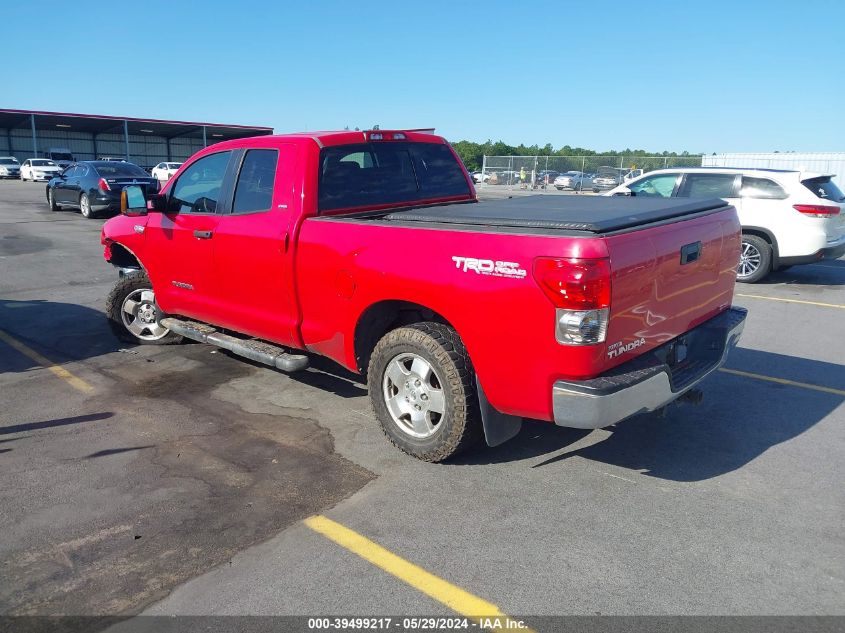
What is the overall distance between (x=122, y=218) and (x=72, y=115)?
49441 millimetres

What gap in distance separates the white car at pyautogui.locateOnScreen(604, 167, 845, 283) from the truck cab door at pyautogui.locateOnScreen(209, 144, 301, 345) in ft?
25.0

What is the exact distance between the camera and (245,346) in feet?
17.2

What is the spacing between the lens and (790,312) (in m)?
8.60

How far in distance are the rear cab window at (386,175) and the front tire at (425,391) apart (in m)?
1.30

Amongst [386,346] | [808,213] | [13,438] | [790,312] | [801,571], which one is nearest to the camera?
[801,571]

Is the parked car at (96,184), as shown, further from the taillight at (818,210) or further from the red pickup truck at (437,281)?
the taillight at (818,210)

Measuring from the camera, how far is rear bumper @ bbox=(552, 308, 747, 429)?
3.35 m

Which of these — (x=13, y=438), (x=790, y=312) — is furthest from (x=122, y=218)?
(x=790, y=312)

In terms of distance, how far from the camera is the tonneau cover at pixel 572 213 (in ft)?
11.6

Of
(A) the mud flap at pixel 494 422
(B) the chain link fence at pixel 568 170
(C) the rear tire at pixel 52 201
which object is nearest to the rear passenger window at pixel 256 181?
(A) the mud flap at pixel 494 422

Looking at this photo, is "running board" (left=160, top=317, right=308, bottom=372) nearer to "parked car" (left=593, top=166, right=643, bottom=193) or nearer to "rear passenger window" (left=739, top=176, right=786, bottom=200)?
"rear passenger window" (left=739, top=176, right=786, bottom=200)

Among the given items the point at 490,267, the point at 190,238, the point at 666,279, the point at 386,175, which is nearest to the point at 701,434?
the point at 666,279

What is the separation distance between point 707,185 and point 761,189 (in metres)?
0.79

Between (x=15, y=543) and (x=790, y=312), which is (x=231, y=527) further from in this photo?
(x=790, y=312)
